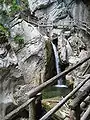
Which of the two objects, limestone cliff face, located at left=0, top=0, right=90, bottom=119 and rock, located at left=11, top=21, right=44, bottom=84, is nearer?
rock, located at left=11, top=21, right=44, bottom=84

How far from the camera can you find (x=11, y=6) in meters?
11.1

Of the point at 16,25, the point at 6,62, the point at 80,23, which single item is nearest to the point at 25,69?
the point at 16,25

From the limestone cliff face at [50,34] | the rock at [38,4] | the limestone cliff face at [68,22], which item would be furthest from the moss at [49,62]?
the rock at [38,4]

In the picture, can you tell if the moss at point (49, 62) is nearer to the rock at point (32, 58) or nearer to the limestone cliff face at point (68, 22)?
the rock at point (32, 58)

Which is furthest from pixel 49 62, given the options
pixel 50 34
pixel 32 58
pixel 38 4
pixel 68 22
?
pixel 38 4

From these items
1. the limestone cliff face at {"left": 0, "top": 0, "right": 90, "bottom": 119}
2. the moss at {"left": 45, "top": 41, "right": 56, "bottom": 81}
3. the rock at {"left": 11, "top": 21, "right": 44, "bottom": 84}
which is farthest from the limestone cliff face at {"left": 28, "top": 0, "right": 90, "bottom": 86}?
the rock at {"left": 11, "top": 21, "right": 44, "bottom": 84}

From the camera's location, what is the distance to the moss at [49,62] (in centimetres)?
1035

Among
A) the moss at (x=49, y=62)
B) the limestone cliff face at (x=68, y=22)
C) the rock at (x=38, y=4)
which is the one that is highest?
the rock at (x=38, y=4)

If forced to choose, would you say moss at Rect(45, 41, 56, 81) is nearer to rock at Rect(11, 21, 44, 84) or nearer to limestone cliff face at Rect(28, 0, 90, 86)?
rock at Rect(11, 21, 44, 84)

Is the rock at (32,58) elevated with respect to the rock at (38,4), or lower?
lower

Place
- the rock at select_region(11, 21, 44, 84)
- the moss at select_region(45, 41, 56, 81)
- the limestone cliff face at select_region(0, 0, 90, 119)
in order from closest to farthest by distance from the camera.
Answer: the rock at select_region(11, 21, 44, 84) < the limestone cliff face at select_region(0, 0, 90, 119) < the moss at select_region(45, 41, 56, 81)

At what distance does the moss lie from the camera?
1035 cm

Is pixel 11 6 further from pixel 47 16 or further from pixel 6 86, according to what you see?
pixel 6 86

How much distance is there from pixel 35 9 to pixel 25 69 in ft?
24.2
